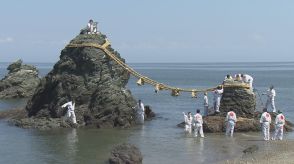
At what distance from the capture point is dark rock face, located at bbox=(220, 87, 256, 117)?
37.4 m

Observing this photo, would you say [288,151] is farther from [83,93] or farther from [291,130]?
[83,93]

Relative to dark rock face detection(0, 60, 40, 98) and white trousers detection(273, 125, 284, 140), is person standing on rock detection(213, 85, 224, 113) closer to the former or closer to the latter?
white trousers detection(273, 125, 284, 140)

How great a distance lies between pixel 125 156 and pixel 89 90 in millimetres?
16581

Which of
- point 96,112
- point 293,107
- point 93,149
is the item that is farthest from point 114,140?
point 293,107

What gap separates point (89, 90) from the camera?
40.9 metres

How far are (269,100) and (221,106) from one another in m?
4.91

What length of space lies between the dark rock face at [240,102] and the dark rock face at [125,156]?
13.5 metres

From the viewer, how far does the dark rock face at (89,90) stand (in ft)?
129

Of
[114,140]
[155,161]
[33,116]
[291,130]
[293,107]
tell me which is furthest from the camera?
[293,107]

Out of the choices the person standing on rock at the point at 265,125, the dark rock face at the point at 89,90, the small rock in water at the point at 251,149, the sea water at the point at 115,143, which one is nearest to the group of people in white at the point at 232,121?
the person standing on rock at the point at 265,125

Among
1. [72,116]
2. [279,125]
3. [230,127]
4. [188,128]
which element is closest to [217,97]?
[188,128]

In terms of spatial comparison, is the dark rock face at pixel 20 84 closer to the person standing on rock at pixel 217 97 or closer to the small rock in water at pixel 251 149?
the person standing on rock at pixel 217 97

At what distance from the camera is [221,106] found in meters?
38.0

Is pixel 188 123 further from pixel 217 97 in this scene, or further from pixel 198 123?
pixel 217 97
